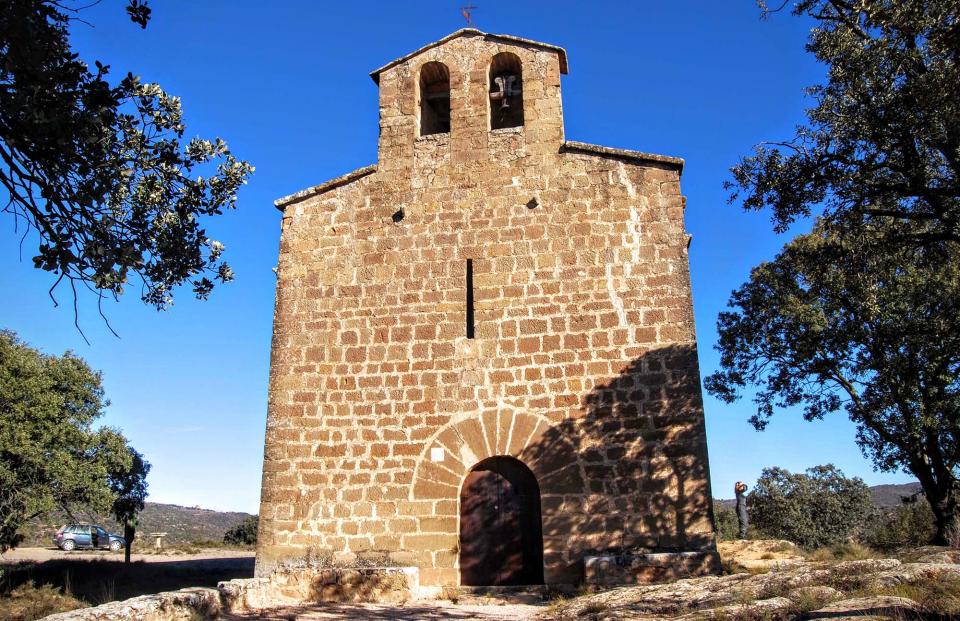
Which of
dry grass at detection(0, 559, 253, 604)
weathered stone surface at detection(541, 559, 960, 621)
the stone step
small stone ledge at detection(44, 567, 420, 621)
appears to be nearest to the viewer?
weathered stone surface at detection(541, 559, 960, 621)

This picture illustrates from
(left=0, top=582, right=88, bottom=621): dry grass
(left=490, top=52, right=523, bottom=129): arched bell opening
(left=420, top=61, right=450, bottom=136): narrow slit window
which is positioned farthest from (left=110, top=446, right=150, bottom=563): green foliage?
(left=490, top=52, right=523, bottom=129): arched bell opening

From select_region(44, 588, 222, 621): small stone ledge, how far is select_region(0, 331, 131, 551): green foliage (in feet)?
46.1

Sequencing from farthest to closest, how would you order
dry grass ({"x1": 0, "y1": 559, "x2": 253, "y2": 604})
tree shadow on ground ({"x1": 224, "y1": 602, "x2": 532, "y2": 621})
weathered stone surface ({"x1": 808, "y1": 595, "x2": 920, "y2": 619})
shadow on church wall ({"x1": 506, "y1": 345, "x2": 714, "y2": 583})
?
dry grass ({"x1": 0, "y1": 559, "x2": 253, "y2": 604})
shadow on church wall ({"x1": 506, "y1": 345, "x2": 714, "y2": 583})
tree shadow on ground ({"x1": 224, "y1": 602, "x2": 532, "y2": 621})
weathered stone surface ({"x1": 808, "y1": 595, "x2": 920, "y2": 619})

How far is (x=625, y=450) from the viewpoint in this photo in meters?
8.34

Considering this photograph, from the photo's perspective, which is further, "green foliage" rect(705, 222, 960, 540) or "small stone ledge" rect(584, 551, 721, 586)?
"green foliage" rect(705, 222, 960, 540)

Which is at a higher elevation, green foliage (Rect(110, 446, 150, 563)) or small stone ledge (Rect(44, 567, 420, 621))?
green foliage (Rect(110, 446, 150, 563))

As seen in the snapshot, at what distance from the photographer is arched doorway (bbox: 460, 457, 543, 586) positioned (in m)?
8.37

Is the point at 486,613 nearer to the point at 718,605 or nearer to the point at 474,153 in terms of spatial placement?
the point at 718,605

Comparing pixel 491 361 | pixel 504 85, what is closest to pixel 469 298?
pixel 491 361

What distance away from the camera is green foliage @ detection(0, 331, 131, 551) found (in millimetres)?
17250

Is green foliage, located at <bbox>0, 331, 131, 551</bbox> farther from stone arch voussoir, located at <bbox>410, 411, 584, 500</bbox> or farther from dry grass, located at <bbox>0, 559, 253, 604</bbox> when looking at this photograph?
stone arch voussoir, located at <bbox>410, 411, 584, 500</bbox>

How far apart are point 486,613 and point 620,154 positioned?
20.7ft

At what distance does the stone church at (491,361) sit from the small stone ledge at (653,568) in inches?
1.0

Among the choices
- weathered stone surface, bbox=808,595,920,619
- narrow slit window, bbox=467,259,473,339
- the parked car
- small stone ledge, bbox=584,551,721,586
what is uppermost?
narrow slit window, bbox=467,259,473,339
